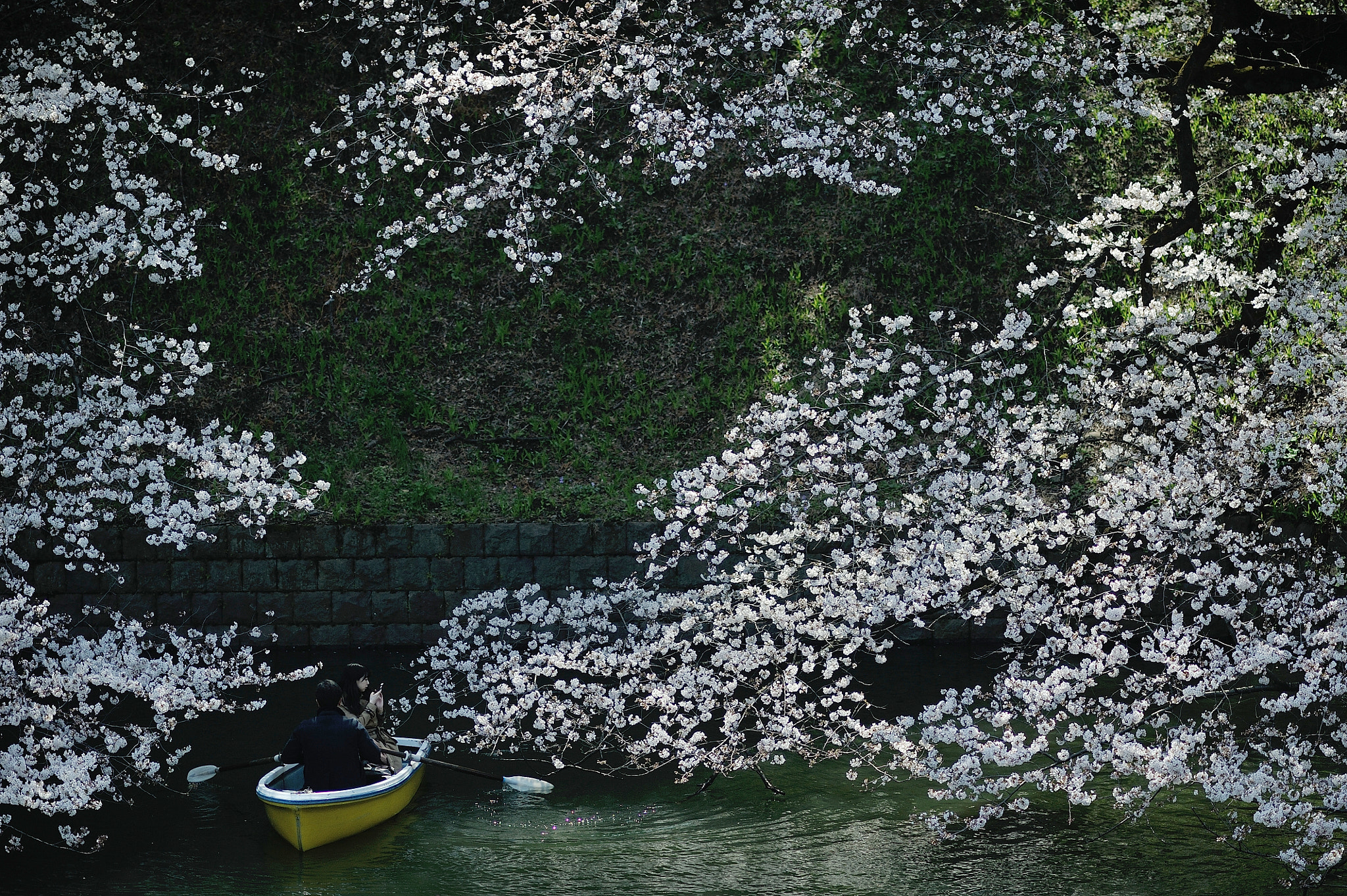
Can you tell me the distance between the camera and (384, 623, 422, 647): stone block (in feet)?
43.7

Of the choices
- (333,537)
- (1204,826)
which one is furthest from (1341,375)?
(333,537)

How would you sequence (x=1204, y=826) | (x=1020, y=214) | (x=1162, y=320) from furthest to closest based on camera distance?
(x=1020, y=214), (x=1162, y=320), (x=1204, y=826)

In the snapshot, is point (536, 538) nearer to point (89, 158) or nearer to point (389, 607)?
point (389, 607)

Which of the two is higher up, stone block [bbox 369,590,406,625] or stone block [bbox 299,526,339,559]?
stone block [bbox 299,526,339,559]

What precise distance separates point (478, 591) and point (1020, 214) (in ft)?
27.6

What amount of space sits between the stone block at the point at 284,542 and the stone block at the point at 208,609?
78cm

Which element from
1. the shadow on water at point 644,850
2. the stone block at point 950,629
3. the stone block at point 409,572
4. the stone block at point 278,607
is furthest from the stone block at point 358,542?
the stone block at point 950,629

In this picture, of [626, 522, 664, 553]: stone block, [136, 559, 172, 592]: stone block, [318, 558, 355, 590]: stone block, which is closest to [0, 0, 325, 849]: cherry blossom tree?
[136, 559, 172, 592]: stone block

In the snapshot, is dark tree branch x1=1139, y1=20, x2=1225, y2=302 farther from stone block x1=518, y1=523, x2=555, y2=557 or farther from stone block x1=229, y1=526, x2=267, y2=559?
stone block x1=229, y1=526, x2=267, y2=559

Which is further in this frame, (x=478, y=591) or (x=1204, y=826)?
(x=478, y=591)

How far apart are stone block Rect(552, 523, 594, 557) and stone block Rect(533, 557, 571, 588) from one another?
4.4 inches

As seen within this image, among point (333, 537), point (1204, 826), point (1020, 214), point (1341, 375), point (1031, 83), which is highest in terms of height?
point (1031, 83)

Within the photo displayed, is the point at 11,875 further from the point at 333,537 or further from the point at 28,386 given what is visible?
the point at 28,386

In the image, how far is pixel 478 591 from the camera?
523 inches
